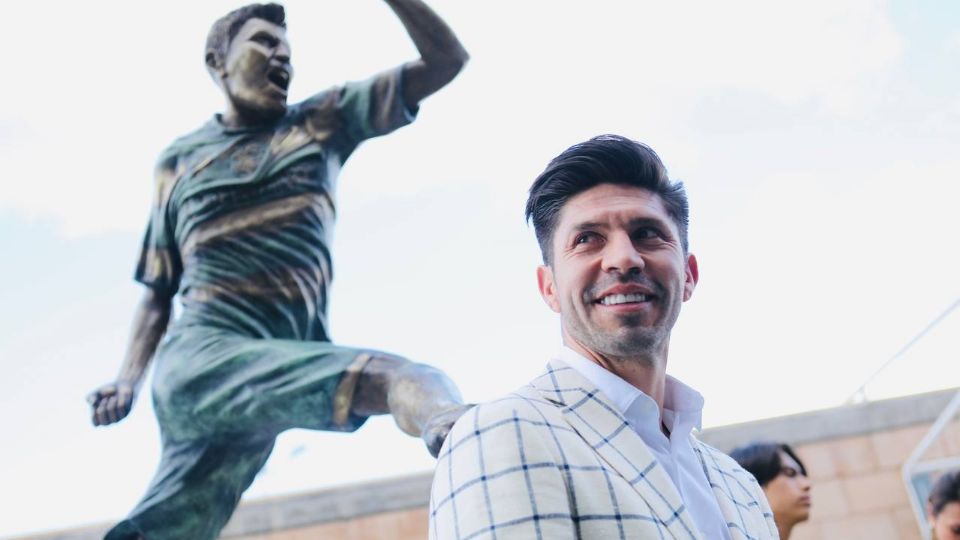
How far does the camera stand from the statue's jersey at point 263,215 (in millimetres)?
3135

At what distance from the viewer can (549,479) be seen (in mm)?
966

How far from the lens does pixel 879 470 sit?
5.88 meters

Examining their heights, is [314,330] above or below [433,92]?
below

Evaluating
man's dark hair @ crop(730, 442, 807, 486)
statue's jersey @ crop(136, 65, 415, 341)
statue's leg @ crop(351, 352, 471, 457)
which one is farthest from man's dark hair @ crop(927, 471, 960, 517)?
statue's jersey @ crop(136, 65, 415, 341)

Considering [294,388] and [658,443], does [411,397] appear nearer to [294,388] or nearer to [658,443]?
[294,388]

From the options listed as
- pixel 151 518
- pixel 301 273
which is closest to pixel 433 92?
pixel 301 273

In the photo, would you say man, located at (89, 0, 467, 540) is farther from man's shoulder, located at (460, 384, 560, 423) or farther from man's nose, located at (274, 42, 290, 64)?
man's shoulder, located at (460, 384, 560, 423)

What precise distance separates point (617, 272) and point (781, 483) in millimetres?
1849

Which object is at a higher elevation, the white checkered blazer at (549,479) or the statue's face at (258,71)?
the statue's face at (258,71)

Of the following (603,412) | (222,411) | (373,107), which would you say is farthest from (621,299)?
(373,107)

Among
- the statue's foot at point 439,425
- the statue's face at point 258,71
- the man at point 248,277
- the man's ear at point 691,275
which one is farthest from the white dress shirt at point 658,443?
the statue's face at point 258,71

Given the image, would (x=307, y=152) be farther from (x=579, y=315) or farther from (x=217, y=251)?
(x=579, y=315)

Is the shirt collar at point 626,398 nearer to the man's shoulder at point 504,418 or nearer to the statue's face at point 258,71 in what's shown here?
the man's shoulder at point 504,418

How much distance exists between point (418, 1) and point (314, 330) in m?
1.08
